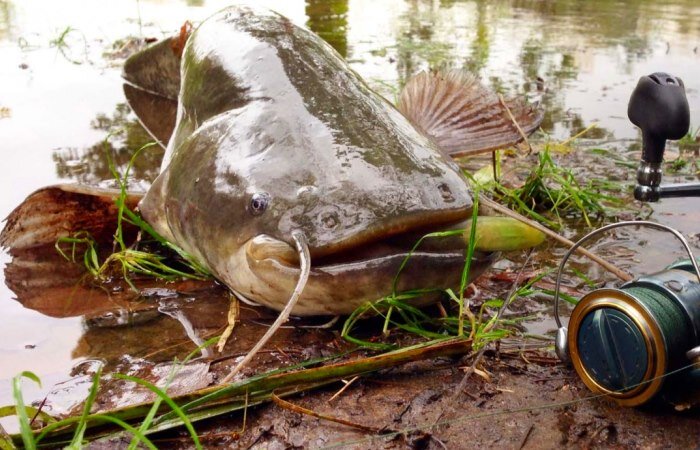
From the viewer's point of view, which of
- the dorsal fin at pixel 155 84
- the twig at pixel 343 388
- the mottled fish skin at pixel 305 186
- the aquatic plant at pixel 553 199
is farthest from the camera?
the dorsal fin at pixel 155 84

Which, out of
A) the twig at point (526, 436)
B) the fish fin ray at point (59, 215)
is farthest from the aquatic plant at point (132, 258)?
the twig at point (526, 436)

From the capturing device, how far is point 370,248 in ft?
5.85

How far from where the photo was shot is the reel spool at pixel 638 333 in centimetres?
140

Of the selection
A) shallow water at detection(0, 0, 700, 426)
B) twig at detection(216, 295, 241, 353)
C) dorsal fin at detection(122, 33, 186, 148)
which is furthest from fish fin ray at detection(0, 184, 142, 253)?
dorsal fin at detection(122, 33, 186, 148)

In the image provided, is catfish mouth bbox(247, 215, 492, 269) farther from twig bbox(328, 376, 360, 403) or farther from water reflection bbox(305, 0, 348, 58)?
water reflection bbox(305, 0, 348, 58)

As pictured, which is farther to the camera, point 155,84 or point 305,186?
point 155,84

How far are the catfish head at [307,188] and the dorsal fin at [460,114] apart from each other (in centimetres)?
44

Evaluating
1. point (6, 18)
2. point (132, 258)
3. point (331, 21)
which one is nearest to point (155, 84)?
point (132, 258)

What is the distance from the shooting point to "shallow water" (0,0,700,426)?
2186 mm

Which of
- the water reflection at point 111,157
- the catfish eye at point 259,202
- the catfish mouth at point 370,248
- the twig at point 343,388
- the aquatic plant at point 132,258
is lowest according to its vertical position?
the twig at point 343,388

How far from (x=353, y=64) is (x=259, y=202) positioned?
436 centimetres

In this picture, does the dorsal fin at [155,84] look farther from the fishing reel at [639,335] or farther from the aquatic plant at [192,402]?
the fishing reel at [639,335]

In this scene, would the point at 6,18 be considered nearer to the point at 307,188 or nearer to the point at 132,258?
the point at 132,258

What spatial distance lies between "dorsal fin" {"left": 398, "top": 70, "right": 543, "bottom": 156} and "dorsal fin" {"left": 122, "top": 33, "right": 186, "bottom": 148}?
2060mm
